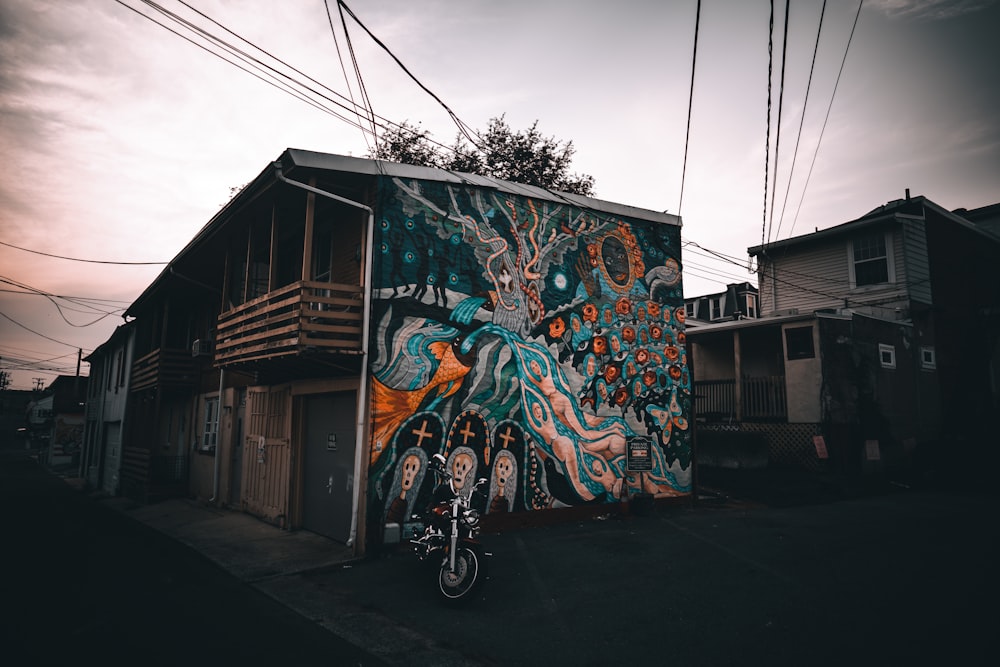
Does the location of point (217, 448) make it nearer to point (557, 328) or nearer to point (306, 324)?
point (306, 324)

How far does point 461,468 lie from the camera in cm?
996

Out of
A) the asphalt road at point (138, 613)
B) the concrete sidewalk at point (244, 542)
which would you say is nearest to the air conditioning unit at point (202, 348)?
the concrete sidewalk at point (244, 542)

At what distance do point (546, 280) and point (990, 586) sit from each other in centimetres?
787

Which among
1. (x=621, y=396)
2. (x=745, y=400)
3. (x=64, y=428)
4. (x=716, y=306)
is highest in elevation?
(x=716, y=306)

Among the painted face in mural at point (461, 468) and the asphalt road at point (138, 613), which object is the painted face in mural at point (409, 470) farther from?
the asphalt road at point (138, 613)

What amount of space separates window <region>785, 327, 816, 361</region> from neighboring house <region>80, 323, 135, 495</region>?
899 inches

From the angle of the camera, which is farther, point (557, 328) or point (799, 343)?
point (799, 343)

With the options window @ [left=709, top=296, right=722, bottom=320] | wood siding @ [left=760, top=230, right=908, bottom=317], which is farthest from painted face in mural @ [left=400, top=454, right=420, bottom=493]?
window @ [left=709, top=296, right=722, bottom=320]

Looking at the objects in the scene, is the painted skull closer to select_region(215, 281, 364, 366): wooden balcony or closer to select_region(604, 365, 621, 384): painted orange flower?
select_region(604, 365, 621, 384): painted orange flower

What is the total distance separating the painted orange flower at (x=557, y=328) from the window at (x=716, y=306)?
27.0 m

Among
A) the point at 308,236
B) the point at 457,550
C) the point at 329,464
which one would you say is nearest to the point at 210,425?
the point at 329,464

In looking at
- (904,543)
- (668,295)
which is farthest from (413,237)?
(904,543)

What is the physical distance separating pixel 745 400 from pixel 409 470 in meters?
13.2

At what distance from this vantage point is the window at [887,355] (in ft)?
57.7
